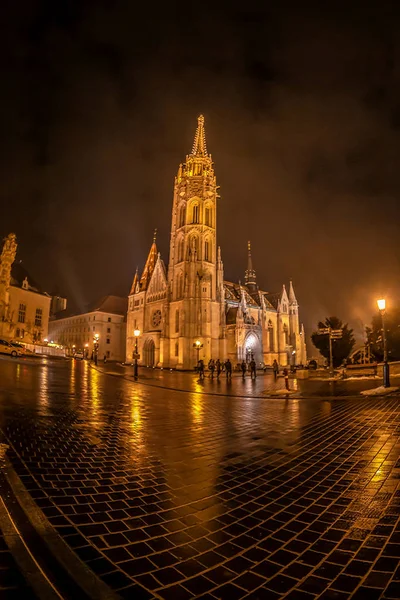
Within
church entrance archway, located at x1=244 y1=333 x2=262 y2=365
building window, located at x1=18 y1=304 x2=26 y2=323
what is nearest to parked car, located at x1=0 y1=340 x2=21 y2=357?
building window, located at x1=18 y1=304 x2=26 y2=323

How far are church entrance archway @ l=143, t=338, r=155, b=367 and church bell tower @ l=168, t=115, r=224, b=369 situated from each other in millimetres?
6370

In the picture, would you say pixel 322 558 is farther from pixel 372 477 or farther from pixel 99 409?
pixel 99 409

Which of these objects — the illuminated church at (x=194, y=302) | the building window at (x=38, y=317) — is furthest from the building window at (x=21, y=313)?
the illuminated church at (x=194, y=302)

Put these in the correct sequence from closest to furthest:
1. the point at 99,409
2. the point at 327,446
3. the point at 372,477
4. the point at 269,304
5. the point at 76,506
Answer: the point at 76,506
the point at 372,477
the point at 327,446
the point at 99,409
the point at 269,304

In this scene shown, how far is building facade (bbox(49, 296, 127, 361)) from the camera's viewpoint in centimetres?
7431

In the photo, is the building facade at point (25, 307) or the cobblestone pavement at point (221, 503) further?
the building facade at point (25, 307)

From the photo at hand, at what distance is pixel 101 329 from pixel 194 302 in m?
33.0

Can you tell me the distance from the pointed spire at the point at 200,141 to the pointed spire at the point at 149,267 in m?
18.2

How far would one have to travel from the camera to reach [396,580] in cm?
218

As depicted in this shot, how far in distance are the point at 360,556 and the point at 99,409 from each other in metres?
8.52

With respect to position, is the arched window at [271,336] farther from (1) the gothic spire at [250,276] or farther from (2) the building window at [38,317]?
(2) the building window at [38,317]

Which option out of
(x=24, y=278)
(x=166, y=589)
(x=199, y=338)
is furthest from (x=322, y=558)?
(x=24, y=278)

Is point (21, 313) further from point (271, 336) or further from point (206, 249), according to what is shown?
point (271, 336)

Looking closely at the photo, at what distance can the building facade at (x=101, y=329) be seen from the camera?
244 feet
